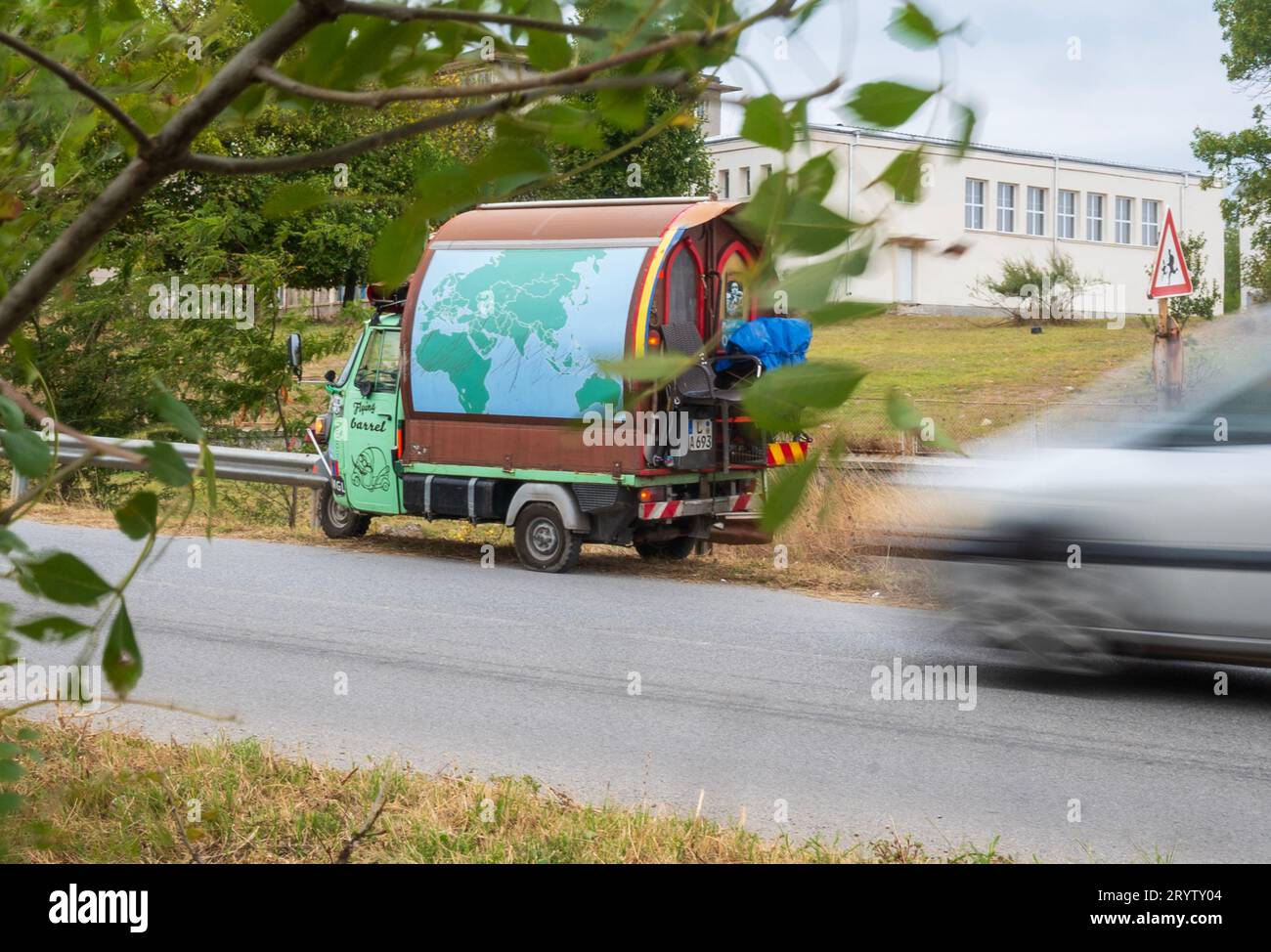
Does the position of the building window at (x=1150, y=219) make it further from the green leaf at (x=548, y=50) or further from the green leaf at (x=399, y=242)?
the green leaf at (x=399, y=242)

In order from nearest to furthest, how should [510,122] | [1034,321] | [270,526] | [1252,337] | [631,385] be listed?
[631,385], [510,122], [1252,337], [270,526], [1034,321]

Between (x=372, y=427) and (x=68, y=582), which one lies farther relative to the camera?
(x=372, y=427)

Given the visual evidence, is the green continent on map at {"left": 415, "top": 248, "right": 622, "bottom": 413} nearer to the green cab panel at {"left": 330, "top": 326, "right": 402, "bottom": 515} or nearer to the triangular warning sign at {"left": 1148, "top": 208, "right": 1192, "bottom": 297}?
the green cab panel at {"left": 330, "top": 326, "right": 402, "bottom": 515}

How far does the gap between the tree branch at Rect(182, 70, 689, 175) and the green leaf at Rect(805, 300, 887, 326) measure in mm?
348

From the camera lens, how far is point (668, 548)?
1353 cm

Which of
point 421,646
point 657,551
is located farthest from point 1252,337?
point 657,551

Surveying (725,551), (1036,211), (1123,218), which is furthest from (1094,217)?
(725,551)

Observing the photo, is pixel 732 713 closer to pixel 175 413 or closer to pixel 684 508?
pixel 684 508

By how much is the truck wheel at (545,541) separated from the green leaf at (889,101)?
11.2 meters

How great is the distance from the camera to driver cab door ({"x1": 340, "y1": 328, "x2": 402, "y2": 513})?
13328 millimetres

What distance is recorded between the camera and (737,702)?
7.54m

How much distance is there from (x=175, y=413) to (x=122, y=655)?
9.0 inches

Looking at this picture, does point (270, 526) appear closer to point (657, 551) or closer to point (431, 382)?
point (431, 382)

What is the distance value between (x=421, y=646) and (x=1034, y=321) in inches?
1655
